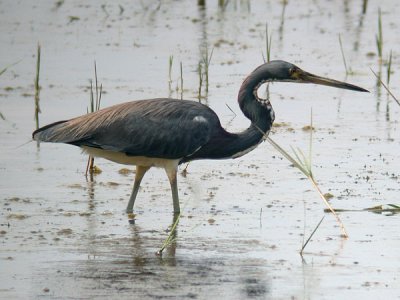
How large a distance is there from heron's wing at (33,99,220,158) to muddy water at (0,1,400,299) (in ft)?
1.44

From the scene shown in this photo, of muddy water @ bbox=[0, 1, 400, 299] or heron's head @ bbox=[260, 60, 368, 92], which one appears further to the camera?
heron's head @ bbox=[260, 60, 368, 92]

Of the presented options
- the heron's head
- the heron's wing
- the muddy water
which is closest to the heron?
the heron's wing

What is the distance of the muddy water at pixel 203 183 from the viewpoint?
757 cm

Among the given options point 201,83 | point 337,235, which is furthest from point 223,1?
point 337,235

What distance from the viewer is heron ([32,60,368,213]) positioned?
947 centimetres

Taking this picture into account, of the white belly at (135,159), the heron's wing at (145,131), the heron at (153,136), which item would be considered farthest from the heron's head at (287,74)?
the white belly at (135,159)

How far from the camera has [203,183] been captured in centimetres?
1035

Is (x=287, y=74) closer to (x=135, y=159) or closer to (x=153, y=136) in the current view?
(x=153, y=136)

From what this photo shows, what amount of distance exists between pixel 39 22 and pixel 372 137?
7.63m

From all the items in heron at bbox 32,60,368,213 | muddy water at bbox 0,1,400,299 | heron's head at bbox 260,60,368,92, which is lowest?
muddy water at bbox 0,1,400,299

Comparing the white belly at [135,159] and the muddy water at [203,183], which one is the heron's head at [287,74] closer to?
the muddy water at [203,183]

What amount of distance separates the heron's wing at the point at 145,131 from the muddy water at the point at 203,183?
440 mm

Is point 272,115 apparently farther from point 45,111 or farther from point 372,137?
point 45,111

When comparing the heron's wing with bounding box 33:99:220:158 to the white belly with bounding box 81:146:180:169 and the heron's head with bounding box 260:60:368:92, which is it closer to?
the white belly with bounding box 81:146:180:169
